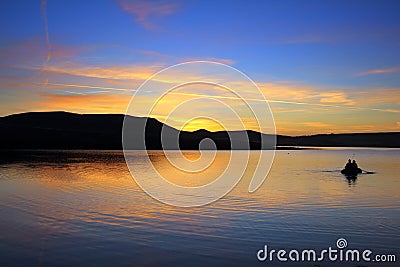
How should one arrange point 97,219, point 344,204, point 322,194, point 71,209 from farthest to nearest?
point 322,194 < point 344,204 < point 71,209 < point 97,219

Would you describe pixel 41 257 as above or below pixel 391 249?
below

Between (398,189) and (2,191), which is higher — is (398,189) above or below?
above

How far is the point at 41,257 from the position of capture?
14078 mm

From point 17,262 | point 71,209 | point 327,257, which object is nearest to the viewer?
point 17,262

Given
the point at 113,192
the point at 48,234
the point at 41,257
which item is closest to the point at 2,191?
the point at 113,192

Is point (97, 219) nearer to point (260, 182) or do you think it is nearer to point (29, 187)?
point (29, 187)

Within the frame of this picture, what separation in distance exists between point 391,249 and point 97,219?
1367cm

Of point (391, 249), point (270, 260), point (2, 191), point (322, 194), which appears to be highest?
point (322, 194)

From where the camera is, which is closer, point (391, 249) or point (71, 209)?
point (391, 249)

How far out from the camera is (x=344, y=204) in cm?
2848

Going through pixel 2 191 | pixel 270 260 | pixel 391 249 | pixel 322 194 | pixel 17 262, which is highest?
pixel 322 194

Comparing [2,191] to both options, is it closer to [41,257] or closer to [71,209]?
[71,209]

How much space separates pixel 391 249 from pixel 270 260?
520cm

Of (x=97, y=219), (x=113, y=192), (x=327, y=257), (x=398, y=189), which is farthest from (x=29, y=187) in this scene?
(x=398, y=189)
